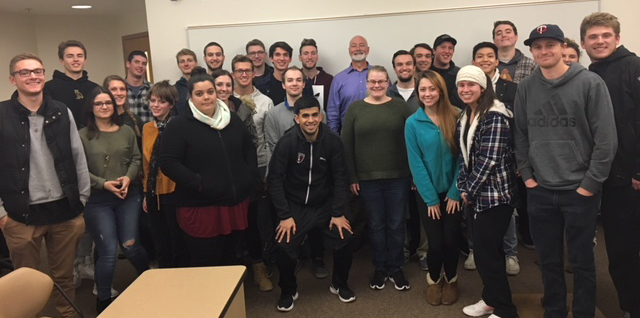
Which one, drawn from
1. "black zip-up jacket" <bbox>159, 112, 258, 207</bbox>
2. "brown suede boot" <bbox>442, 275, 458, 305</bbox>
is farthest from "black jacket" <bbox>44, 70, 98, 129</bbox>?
"brown suede boot" <bbox>442, 275, 458, 305</bbox>

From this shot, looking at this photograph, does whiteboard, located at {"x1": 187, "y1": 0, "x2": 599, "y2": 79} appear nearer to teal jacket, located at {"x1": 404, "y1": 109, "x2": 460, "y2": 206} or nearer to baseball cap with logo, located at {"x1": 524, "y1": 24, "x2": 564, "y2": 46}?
teal jacket, located at {"x1": 404, "y1": 109, "x2": 460, "y2": 206}

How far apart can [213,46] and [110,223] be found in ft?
6.35

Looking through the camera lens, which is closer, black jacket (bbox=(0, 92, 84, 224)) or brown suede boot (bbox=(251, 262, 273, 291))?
black jacket (bbox=(0, 92, 84, 224))

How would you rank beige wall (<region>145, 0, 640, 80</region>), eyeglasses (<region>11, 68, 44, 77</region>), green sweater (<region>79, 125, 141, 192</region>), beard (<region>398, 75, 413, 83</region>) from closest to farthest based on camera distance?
eyeglasses (<region>11, 68, 44, 77</region>)
green sweater (<region>79, 125, 141, 192</region>)
beard (<region>398, 75, 413, 83</region>)
beige wall (<region>145, 0, 640, 80</region>)

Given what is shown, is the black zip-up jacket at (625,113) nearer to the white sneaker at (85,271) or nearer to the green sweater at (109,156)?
the green sweater at (109,156)

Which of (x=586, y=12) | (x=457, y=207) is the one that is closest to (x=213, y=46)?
(x=457, y=207)

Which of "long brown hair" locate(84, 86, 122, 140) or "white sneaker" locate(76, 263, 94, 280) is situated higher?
"long brown hair" locate(84, 86, 122, 140)

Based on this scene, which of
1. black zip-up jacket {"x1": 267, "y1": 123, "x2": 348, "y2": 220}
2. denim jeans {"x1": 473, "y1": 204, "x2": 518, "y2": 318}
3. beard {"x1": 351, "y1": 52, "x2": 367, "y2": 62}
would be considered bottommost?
denim jeans {"x1": 473, "y1": 204, "x2": 518, "y2": 318}

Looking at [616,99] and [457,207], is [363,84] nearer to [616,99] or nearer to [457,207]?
[457,207]

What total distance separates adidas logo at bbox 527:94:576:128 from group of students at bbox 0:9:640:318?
0.01 metres

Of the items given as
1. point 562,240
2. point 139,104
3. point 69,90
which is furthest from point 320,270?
point 69,90

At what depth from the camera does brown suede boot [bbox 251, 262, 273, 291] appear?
10.6 feet

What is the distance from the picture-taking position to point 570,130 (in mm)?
2111

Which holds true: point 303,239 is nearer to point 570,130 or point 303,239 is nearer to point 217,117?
point 217,117
